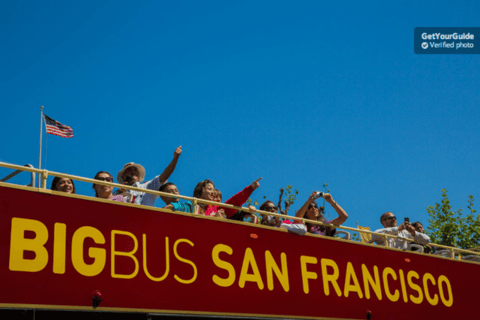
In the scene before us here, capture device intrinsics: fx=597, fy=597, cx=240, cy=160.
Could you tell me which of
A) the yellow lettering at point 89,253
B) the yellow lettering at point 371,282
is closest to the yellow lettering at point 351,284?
the yellow lettering at point 371,282

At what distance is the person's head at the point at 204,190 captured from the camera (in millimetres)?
7703

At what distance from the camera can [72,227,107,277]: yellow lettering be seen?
6023 mm

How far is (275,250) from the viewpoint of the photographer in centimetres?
786

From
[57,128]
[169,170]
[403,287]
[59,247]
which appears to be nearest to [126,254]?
[59,247]

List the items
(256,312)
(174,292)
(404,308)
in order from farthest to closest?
(404,308) < (256,312) < (174,292)

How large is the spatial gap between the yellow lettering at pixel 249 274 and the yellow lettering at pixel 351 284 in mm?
1660

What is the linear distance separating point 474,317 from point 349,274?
3.33m

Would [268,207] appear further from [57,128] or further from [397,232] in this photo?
[57,128]

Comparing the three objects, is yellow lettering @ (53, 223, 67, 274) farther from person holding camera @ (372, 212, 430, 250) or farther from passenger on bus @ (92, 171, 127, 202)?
person holding camera @ (372, 212, 430, 250)

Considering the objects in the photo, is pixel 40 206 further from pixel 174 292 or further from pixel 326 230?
pixel 326 230

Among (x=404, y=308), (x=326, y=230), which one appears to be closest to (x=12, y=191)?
(x=326, y=230)

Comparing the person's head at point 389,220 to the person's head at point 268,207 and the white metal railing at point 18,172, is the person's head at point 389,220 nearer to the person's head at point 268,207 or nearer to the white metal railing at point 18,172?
the person's head at point 268,207

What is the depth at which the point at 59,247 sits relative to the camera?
19.5ft

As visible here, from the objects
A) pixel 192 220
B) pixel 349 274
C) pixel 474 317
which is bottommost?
pixel 474 317
